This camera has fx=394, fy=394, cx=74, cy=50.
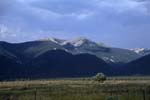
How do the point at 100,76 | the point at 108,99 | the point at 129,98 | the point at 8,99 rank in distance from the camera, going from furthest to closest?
the point at 100,76 < the point at 8,99 < the point at 129,98 < the point at 108,99

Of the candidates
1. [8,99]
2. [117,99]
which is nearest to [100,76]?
[8,99]

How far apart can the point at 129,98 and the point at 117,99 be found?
9.73ft

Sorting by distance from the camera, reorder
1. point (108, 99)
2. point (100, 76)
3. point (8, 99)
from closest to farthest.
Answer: point (108, 99), point (8, 99), point (100, 76)

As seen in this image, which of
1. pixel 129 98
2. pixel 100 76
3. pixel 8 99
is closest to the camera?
pixel 129 98

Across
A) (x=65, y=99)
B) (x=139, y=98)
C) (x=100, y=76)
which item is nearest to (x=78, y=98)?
(x=65, y=99)

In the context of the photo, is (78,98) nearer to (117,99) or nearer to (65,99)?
(65,99)

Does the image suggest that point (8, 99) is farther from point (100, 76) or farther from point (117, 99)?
point (100, 76)

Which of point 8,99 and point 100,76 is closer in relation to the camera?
point 8,99

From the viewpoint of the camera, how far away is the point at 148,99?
41.3m

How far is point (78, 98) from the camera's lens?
147 feet

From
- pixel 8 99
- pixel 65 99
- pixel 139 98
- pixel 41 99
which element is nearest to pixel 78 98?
pixel 65 99

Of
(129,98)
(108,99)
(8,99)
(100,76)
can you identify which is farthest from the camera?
(100,76)

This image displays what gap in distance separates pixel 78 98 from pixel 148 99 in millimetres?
8123

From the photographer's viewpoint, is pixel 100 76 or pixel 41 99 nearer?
pixel 41 99
